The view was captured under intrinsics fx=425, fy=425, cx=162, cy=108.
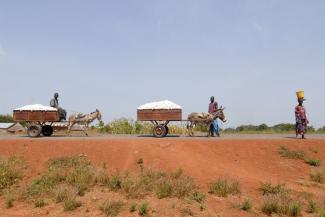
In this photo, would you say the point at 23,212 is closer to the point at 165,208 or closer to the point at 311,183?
the point at 165,208

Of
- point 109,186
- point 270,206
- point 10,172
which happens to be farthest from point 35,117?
point 270,206

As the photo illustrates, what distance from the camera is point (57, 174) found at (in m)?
15.3

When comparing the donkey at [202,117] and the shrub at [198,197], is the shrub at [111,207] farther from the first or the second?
the donkey at [202,117]

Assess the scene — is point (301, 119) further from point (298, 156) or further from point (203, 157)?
point (203, 157)

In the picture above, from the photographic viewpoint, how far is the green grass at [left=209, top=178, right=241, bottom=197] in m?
13.8

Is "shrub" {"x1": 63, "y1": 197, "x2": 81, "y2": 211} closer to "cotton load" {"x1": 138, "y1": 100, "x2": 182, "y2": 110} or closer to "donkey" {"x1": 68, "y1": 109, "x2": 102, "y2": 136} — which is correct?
"cotton load" {"x1": 138, "y1": 100, "x2": 182, "y2": 110}

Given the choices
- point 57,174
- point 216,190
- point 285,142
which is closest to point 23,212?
point 57,174

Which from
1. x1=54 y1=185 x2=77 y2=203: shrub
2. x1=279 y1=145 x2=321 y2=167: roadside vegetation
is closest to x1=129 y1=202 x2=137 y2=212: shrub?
x1=54 y1=185 x2=77 y2=203: shrub

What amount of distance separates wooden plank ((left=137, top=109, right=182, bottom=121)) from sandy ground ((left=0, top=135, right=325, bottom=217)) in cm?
313

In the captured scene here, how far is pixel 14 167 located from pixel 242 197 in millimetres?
8521

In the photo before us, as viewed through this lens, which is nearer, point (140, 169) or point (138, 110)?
point (140, 169)

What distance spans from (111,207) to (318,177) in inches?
318

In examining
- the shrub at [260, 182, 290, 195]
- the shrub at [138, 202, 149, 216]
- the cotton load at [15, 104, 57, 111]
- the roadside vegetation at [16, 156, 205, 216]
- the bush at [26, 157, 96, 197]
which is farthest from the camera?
the cotton load at [15, 104, 57, 111]

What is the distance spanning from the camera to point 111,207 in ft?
42.2
